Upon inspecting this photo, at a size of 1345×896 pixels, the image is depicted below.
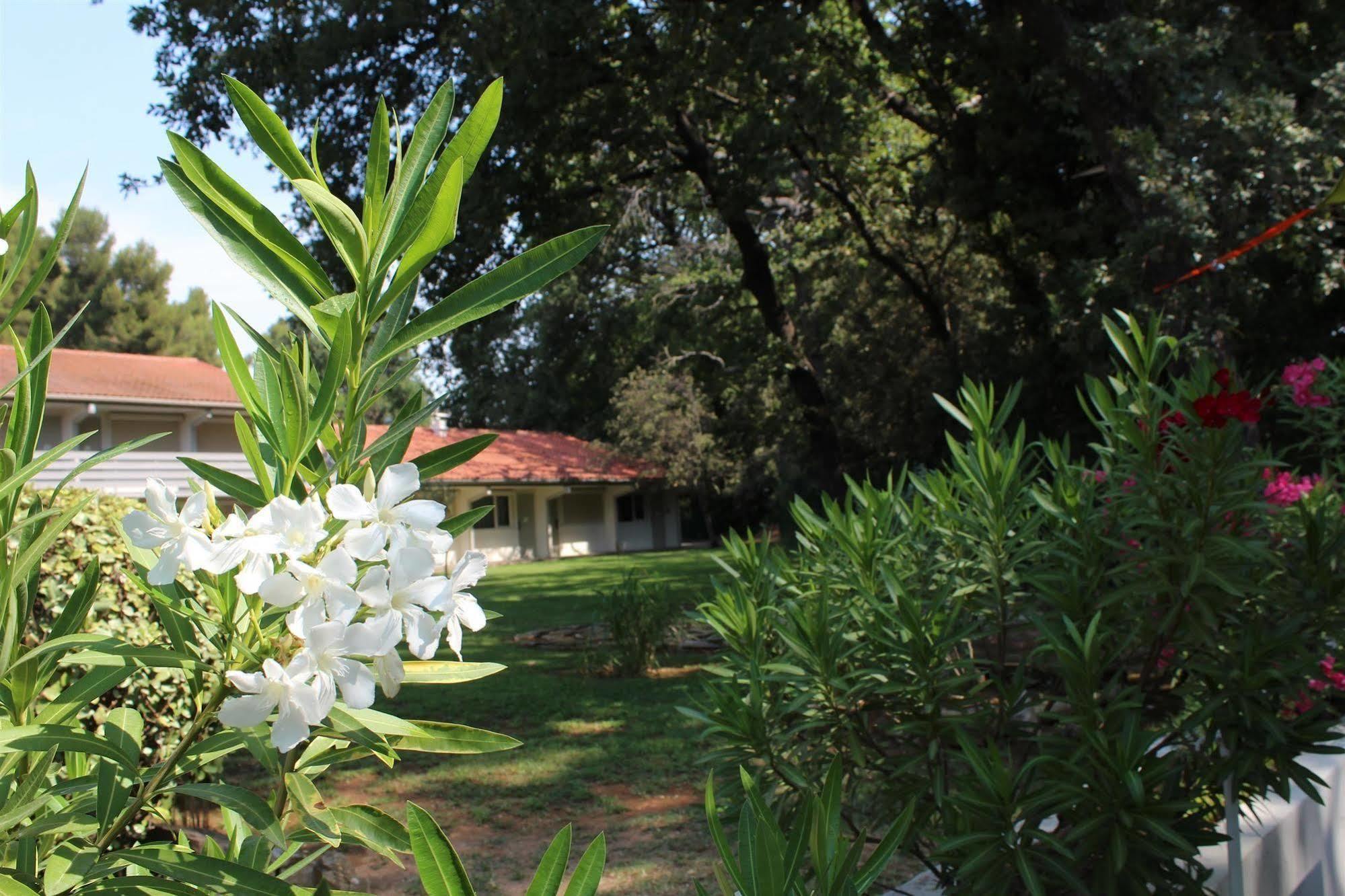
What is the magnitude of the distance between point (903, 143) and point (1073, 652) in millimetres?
14946

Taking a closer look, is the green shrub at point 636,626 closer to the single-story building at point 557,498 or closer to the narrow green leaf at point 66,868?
the narrow green leaf at point 66,868

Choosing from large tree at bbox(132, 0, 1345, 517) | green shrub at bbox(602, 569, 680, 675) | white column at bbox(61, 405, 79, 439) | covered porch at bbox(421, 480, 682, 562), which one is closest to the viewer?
large tree at bbox(132, 0, 1345, 517)

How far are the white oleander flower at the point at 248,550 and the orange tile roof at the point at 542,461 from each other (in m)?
26.3

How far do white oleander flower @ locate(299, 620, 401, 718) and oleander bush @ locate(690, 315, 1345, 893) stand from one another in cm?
172

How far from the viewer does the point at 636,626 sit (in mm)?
10227

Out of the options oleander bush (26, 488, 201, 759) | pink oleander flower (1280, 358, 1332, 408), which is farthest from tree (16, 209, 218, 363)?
pink oleander flower (1280, 358, 1332, 408)

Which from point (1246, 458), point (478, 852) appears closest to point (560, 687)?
point (478, 852)

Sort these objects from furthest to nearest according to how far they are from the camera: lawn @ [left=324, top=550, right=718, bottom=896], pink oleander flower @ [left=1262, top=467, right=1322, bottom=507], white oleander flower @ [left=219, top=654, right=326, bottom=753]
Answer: lawn @ [left=324, top=550, right=718, bottom=896]
pink oleander flower @ [left=1262, top=467, right=1322, bottom=507]
white oleander flower @ [left=219, top=654, right=326, bottom=753]

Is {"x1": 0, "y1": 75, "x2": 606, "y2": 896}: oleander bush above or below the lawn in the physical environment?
above

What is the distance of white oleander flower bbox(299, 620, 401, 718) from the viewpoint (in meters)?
0.81

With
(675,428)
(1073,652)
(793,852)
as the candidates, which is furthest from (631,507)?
(793,852)

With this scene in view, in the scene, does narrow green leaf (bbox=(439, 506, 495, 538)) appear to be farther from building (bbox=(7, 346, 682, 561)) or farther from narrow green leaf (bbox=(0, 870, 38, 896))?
building (bbox=(7, 346, 682, 561))

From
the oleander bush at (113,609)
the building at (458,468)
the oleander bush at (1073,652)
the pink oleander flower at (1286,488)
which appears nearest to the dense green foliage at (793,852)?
the oleander bush at (1073,652)

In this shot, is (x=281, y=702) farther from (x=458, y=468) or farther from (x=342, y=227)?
(x=458, y=468)
